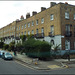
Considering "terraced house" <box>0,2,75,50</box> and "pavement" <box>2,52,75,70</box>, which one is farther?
"terraced house" <box>0,2,75,50</box>

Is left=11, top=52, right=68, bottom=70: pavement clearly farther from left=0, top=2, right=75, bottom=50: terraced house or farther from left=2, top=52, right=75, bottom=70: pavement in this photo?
left=0, top=2, right=75, bottom=50: terraced house

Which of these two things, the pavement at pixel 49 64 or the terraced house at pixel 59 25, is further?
the terraced house at pixel 59 25

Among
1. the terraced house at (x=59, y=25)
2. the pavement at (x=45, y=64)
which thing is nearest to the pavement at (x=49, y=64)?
the pavement at (x=45, y=64)

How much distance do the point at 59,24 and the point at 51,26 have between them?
9.98 feet

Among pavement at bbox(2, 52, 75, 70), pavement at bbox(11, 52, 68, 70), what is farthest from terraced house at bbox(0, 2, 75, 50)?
pavement at bbox(11, 52, 68, 70)

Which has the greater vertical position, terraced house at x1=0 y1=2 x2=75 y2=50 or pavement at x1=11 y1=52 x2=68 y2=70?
terraced house at x1=0 y1=2 x2=75 y2=50

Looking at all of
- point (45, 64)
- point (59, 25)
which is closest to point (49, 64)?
point (45, 64)

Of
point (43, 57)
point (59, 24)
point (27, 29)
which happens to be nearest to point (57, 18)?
point (59, 24)

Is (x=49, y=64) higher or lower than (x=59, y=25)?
lower

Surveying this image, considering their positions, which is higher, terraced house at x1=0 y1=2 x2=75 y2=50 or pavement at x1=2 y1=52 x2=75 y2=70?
terraced house at x1=0 y1=2 x2=75 y2=50

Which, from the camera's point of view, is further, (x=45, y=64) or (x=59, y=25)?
(x=59, y=25)

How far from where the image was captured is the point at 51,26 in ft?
98.0

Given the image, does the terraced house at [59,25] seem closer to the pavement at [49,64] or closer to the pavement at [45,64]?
the pavement at [49,64]

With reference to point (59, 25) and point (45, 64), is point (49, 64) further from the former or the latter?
point (59, 25)
